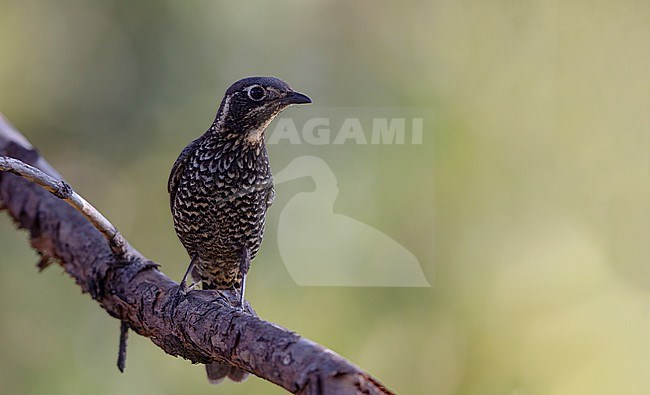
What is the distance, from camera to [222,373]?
2.84 meters

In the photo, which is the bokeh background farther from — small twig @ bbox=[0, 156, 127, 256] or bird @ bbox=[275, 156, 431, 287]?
small twig @ bbox=[0, 156, 127, 256]

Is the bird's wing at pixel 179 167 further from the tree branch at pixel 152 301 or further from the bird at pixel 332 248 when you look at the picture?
the bird at pixel 332 248

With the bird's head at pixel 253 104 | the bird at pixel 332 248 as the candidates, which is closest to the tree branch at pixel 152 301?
the bird's head at pixel 253 104

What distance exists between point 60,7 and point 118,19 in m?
0.49

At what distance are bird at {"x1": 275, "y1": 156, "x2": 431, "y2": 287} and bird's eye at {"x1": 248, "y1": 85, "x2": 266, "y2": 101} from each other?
138cm

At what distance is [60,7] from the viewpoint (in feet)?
15.1

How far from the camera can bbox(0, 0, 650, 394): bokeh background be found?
3.69m

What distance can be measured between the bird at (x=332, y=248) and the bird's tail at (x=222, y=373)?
1106 millimetres

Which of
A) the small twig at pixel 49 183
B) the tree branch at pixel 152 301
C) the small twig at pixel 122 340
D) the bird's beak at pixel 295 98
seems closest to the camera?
the tree branch at pixel 152 301

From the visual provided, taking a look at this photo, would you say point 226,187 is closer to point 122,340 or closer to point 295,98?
point 295,98

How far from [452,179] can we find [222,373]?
168 cm

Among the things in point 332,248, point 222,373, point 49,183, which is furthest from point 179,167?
point 332,248

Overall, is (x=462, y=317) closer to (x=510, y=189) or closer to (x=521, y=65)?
(x=510, y=189)

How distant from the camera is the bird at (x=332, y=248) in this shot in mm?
3814
